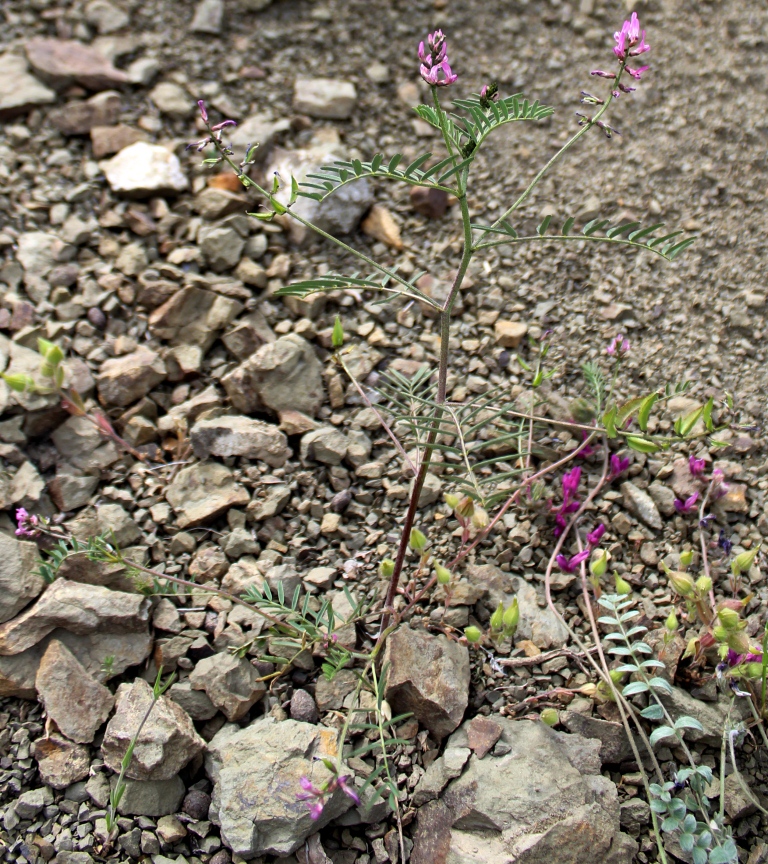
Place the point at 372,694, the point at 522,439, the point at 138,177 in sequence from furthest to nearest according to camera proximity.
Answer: the point at 138,177
the point at 522,439
the point at 372,694

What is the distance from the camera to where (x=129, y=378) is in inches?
94.7

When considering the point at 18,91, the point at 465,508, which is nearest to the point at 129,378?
the point at 465,508

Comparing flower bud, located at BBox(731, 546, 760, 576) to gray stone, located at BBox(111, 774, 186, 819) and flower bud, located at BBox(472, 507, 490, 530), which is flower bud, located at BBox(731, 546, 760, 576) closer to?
flower bud, located at BBox(472, 507, 490, 530)

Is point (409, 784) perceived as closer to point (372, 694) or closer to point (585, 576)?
point (372, 694)

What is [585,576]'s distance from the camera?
2.11 meters

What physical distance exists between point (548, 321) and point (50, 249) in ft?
5.70

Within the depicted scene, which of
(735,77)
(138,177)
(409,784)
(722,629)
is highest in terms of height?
(735,77)

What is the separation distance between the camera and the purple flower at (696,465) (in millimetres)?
2229

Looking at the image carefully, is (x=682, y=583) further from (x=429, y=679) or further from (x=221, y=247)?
(x=221, y=247)

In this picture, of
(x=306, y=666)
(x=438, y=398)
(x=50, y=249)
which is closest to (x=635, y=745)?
(x=306, y=666)

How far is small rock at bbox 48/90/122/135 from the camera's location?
2.94 metres

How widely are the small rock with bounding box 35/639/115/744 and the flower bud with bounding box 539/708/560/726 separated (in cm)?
107

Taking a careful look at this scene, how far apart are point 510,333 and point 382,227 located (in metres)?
0.64

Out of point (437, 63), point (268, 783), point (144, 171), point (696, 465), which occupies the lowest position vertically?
point (268, 783)
